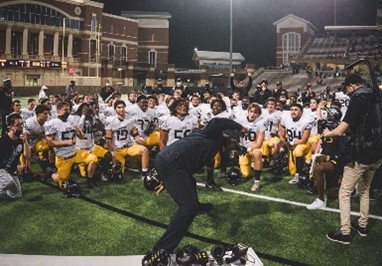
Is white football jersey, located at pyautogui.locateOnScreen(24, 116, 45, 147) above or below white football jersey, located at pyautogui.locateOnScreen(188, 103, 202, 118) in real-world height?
below

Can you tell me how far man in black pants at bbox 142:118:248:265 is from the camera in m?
4.27

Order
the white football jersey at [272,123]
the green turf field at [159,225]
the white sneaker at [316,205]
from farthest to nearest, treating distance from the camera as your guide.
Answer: the white football jersey at [272,123] → the white sneaker at [316,205] → the green turf field at [159,225]

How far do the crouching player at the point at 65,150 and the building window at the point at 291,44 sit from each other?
65075mm

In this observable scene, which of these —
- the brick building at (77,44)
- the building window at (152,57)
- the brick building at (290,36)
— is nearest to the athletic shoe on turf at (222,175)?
the brick building at (77,44)

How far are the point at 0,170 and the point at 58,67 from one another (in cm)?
4685

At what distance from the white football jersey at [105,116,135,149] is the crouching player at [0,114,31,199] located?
203 cm

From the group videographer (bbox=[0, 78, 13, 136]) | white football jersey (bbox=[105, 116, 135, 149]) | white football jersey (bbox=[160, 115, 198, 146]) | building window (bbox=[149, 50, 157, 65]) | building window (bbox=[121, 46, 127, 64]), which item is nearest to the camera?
white football jersey (bbox=[160, 115, 198, 146])

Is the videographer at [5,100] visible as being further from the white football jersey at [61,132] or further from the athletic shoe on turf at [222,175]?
the athletic shoe on turf at [222,175]

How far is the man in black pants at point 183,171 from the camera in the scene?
4.27 metres

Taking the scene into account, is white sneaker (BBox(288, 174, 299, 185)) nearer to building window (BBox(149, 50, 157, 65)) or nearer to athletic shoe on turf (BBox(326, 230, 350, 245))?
athletic shoe on turf (BBox(326, 230, 350, 245))

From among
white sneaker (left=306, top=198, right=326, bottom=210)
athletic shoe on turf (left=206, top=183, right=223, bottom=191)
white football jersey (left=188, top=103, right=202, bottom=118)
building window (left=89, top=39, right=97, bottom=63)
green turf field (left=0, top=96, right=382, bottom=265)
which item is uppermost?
building window (left=89, top=39, right=97, bottom=63)

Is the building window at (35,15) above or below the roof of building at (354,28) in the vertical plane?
below

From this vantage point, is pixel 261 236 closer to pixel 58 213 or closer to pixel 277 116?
pixel 58 213

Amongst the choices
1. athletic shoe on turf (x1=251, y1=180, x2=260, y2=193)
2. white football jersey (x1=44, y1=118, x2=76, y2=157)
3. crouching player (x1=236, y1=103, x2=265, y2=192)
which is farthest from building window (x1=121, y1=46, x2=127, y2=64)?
athletic shoe on turf (x1=251, y1=180, x2=260, y2=193)
